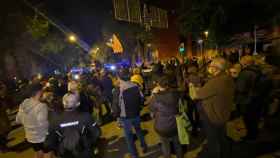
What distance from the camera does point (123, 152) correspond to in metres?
6.24

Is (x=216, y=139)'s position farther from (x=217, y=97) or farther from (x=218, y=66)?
(x=218, y=66)

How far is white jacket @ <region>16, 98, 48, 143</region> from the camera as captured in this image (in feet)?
14.0

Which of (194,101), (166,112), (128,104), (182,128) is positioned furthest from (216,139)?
(194,101)

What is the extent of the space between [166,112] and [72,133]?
1528mm

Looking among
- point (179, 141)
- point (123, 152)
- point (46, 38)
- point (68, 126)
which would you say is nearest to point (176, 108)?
point (179, 141)

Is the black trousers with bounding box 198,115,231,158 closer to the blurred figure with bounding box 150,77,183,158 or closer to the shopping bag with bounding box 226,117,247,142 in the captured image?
Result: the blurred figure with bounding box 150,77,183,158

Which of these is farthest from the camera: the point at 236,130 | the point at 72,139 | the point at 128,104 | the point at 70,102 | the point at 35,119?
the point at 236,130

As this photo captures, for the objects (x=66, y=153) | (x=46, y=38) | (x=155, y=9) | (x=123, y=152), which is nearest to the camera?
(x=66, y=153)

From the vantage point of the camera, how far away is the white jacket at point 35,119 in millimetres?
4277

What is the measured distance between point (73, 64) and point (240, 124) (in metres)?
32.1

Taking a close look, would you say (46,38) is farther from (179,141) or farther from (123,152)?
(179,141)

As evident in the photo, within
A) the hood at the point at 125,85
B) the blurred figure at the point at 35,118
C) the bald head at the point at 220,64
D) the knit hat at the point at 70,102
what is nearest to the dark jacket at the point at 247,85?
the bald head at the point at 220,64

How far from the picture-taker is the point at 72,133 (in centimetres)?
332

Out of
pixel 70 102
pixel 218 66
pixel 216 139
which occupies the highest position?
pixel 218 66
